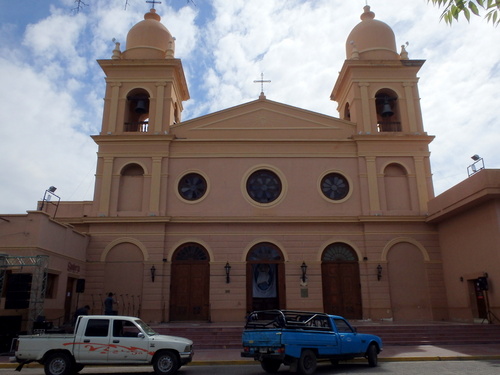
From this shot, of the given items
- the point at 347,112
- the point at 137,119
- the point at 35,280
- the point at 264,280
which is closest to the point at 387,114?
the point at 347,112

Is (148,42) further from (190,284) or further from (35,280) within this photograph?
(35,280)

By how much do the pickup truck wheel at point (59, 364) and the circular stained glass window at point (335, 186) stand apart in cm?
1566

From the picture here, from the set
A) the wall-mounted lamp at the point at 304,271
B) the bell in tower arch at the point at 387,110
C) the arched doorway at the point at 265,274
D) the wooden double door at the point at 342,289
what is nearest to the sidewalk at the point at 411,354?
the wooden double door at the point at 342,289

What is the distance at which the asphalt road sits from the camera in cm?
1126

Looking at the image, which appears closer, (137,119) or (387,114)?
(387,114)

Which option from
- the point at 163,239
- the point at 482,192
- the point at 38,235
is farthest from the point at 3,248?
the point at 482,192

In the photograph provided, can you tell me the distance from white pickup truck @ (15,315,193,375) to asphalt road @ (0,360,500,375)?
2.35 ft

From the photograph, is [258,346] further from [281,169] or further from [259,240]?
[281,169]

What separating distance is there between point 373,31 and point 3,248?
22.8 m

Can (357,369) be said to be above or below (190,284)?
below

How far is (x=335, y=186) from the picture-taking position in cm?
2383

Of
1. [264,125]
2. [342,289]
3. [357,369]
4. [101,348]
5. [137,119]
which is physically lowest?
[357,369]

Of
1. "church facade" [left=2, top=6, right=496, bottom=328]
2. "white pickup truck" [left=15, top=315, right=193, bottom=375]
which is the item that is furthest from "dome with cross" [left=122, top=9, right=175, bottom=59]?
"white pickup truck" [left=15, top=315, right=193, bottom=375]

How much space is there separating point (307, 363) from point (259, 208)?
496 inches
